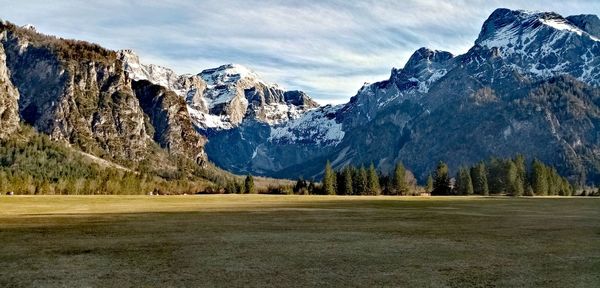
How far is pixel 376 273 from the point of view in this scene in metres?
25.8

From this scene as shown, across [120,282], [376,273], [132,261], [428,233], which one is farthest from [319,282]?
[428,233]

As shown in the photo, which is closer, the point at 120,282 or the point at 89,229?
the point at 120,282

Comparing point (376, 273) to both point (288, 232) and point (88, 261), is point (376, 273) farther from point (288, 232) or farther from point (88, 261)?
point (288, 232)

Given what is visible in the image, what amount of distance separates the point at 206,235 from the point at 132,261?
1365 cm

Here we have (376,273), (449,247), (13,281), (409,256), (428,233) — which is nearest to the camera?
(13,281)

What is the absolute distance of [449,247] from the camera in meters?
35.6

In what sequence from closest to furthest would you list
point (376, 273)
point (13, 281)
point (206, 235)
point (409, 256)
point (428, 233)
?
point (13, 281) < point (376, 273) < point (409, 256) < point (206, 235) < point (428, 233)

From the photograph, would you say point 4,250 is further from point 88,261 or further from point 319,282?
point 319,282

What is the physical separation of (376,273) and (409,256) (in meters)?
6.03

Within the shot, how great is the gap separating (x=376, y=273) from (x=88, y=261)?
15.8 metres

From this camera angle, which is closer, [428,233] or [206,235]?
[206,235]

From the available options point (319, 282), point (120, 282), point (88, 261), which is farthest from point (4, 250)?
point (319, 282)

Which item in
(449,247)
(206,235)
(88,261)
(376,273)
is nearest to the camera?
(376,273)

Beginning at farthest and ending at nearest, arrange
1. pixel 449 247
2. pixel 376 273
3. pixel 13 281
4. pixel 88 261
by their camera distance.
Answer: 1. pixel 449 247
2. pixel 88 261
3. pixel 376 273
4. pixel 13 281
